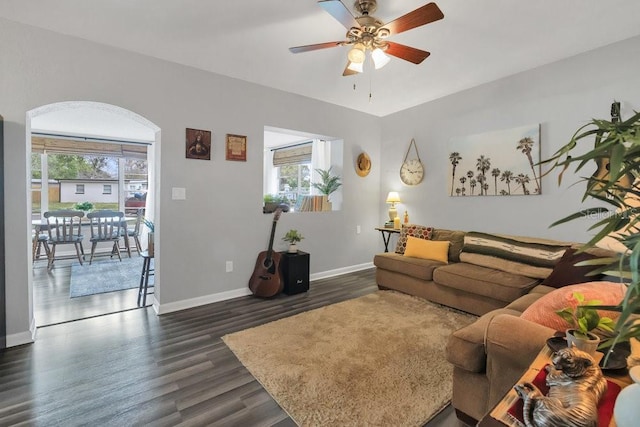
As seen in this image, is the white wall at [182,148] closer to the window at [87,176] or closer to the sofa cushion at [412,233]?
the sofa cushion at [412,233]

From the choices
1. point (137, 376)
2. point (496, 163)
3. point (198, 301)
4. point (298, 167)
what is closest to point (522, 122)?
point (496, 163)

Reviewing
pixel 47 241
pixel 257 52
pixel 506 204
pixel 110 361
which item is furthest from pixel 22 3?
pixel 506 204

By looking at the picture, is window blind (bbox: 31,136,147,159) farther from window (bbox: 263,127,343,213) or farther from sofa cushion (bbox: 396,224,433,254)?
sofa cushion (bbox: 396,224,433,254)

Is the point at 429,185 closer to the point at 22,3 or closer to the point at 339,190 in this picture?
the point at 339,190

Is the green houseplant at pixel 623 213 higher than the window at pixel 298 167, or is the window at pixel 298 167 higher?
the window at pixel 298 167

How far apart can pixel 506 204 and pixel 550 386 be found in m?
3.23

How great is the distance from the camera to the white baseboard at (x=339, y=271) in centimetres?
431

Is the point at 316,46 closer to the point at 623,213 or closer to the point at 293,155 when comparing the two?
the point at 623,213

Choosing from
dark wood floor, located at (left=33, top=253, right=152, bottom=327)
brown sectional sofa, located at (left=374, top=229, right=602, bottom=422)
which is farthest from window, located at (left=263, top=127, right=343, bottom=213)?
dark wood floor, located at (left=33, top=253, right=152, bottom=327)

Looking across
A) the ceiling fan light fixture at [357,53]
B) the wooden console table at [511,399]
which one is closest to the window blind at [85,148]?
the ceiling fan light fixture at [357,53]

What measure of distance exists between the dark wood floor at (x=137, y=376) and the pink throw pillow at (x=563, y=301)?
28.9 inches

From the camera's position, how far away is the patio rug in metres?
3.79

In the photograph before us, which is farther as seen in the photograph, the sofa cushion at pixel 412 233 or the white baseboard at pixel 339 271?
the white baseboard at pixel 339 271

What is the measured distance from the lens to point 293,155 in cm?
673
